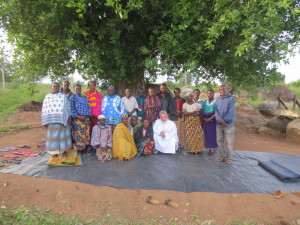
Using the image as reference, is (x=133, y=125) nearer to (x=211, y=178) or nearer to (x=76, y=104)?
(x=76, y=104)

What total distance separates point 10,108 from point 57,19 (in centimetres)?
1157

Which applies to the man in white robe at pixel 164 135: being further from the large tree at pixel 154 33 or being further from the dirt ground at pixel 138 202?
the dirt ground at pixel 138 202

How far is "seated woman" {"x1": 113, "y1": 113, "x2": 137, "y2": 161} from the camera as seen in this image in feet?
15.9

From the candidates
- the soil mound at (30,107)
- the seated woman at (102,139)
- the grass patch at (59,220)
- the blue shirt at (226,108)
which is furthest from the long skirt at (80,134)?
the soil mound at (30,107)

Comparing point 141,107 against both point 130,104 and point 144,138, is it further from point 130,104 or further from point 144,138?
point 144,138

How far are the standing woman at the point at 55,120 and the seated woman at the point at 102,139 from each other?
0.68 metres

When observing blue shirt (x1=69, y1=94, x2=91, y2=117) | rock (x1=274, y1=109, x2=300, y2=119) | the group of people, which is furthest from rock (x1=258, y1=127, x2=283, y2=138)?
blue shirt (x1=69, y1=94, x2=91, y2=117)

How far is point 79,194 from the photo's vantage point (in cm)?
340

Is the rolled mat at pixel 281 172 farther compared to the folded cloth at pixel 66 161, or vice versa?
the folded cloth at pixel 66 161

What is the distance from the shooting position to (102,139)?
4.97 metres

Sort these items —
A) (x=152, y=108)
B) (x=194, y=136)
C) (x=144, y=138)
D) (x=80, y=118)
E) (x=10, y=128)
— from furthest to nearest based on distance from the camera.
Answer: (x=10, y=128) → (x=152, y=108) → (x=194, y=136) → (x=144, y=138) → (x=80, y=118)

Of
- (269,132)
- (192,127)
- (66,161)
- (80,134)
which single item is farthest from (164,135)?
(269,132)

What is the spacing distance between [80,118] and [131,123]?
136cm

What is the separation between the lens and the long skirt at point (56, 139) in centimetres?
454
